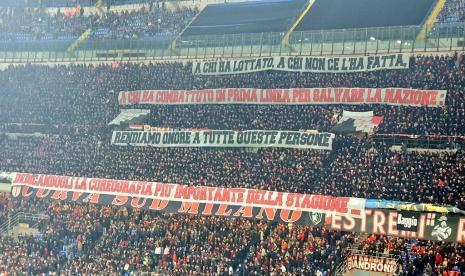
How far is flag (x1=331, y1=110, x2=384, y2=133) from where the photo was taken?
44.8 m

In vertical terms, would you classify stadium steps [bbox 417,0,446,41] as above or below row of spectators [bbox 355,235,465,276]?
above

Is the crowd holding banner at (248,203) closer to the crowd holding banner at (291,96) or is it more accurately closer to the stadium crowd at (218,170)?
the stadium crowd at (218,170)

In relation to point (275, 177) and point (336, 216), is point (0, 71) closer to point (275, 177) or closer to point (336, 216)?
point (275, 177)

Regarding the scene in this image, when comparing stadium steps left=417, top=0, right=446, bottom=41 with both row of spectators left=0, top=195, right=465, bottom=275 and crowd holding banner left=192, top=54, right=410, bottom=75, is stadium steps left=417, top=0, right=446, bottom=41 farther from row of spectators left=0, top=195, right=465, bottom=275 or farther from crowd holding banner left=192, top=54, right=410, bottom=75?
row of spectators left=0, top=195, right=465, bottom=275

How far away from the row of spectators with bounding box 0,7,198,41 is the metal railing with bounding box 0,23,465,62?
6.02 feet

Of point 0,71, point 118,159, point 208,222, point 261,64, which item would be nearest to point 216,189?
point 208,222

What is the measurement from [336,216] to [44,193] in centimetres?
1794

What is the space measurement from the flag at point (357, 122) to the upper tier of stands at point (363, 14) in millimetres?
7135

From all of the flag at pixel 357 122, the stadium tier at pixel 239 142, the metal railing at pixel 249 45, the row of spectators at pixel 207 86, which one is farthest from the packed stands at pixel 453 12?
the flag at pixel 357 122

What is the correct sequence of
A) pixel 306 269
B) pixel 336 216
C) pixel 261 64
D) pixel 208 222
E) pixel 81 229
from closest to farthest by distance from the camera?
pixel 306 269 < pixel 336 216 < pixel 208 222 < pixel 81 229 < pixel 261 64

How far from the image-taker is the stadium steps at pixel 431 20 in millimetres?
48969

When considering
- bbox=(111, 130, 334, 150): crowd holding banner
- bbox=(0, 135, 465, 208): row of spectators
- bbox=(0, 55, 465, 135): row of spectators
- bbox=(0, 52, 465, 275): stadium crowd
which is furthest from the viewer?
bbox=(111, 130, 334, 150): crowd holding banner

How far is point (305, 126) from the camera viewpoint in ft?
Answer: 153

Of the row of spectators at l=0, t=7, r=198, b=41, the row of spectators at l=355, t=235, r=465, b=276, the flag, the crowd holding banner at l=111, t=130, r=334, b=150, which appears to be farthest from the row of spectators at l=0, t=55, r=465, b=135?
the row of spectators at l=355, t=235, r=465, b=276
